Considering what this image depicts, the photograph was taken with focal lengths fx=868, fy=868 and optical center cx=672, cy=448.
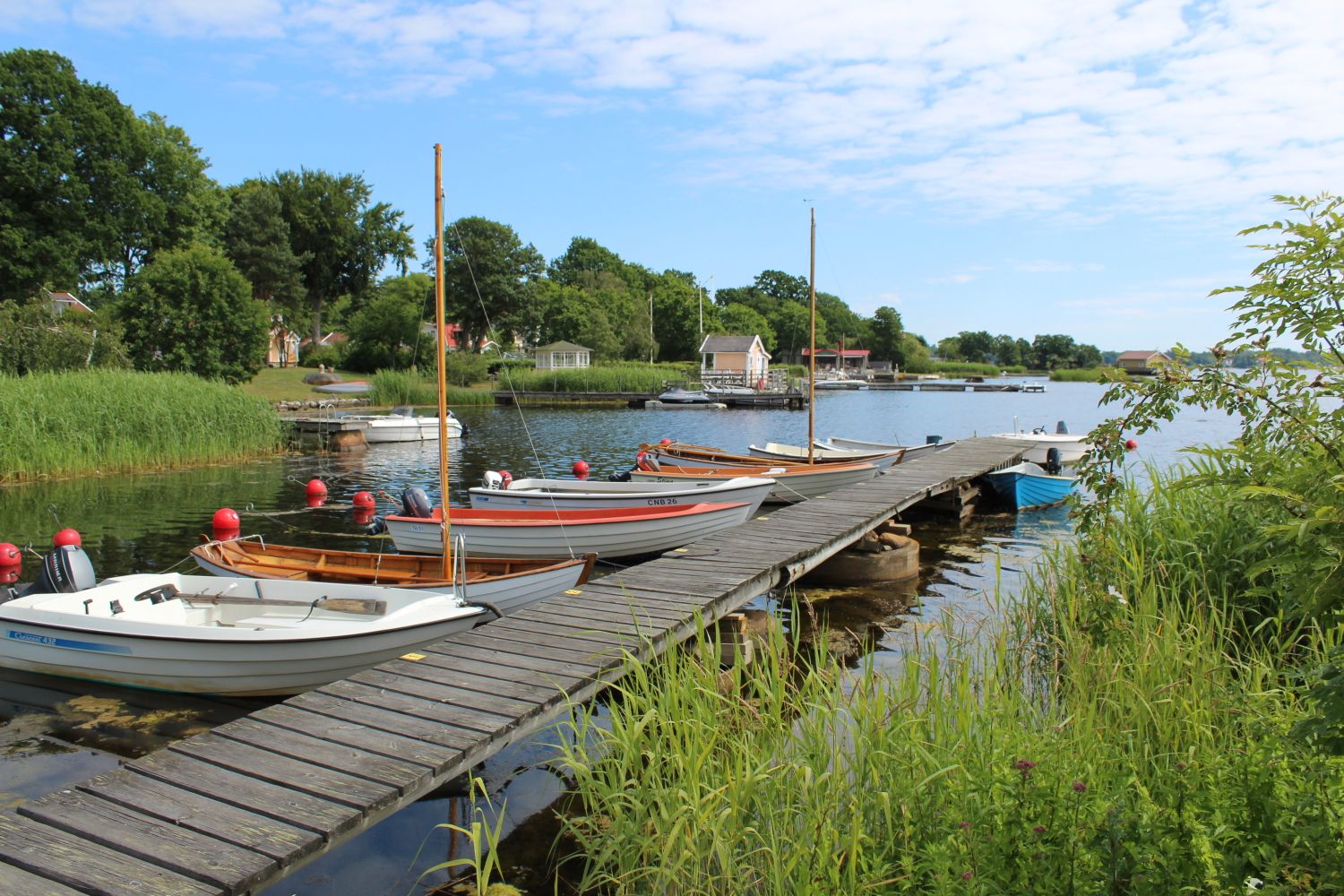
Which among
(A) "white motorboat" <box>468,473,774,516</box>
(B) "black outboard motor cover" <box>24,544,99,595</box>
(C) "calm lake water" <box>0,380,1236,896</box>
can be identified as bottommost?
(C) "calm lake water" <box>0,380,1236,896</box>

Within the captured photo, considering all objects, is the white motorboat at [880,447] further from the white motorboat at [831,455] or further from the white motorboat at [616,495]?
the white motorboat at [616,495]

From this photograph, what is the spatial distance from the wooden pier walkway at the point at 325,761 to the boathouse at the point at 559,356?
65.6 meters

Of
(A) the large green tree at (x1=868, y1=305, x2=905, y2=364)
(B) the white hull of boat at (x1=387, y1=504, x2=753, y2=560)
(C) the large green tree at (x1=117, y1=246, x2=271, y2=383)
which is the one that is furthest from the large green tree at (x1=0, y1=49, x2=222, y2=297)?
(A) the large green tree at (x1=868, y1=305, x2=905, y2=364)

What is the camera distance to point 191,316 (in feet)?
120

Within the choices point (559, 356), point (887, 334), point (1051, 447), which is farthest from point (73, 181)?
point (887, 334)

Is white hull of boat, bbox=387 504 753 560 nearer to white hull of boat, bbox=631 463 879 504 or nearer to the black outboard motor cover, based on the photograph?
the black outboard motor cover

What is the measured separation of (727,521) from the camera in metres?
12.5

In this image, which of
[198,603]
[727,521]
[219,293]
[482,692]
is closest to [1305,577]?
[482,692]

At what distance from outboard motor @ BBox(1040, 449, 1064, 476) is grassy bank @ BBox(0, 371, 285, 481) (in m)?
21.7

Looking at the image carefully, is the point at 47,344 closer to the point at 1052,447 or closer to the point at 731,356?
the point at 1052,447

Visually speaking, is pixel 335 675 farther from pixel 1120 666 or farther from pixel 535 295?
pixel 535 295

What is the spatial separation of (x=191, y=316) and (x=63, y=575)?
32.3 metres

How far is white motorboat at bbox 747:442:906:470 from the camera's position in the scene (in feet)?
64.2

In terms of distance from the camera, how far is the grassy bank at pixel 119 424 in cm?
1936
